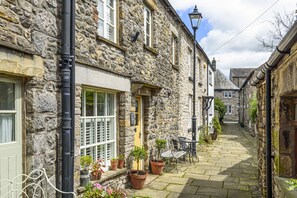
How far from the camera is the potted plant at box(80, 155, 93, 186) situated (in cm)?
497

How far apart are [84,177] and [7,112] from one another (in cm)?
201

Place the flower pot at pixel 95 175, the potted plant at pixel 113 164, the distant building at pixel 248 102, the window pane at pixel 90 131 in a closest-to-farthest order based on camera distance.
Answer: the flower pot at pixel 95 175, the window pane at pixel 90 131, the potted plant at pixel 113 164, the distant building at pixel 248 102

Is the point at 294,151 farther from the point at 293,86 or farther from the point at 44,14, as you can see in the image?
the point at 44,14

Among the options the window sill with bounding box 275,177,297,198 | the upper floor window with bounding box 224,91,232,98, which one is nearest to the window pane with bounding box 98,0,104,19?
the window sill with bounding box 275,177,297,198

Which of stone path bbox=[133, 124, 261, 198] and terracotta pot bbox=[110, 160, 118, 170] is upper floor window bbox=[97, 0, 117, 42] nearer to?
terracotta pot bbox=[110, 160, 118, 170]

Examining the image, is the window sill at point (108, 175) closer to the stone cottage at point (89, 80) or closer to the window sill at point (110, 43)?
the stone cottage at point (89, 80)

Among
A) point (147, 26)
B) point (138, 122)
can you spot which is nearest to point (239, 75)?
point (147, 26)

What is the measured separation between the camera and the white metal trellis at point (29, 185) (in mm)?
3539

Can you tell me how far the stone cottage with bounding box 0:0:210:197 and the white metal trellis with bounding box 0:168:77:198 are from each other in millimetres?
100

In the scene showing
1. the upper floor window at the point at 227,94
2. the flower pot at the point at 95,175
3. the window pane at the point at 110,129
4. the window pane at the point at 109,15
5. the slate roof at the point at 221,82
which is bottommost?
the flower pot at the point at 95,175

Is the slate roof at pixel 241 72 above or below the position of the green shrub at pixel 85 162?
above

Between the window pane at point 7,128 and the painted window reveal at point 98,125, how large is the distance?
174 centimetres

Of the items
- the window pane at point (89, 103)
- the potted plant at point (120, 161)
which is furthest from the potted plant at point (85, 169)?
the potted plant at point (120, 161)

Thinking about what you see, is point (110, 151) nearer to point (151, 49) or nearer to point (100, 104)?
point (100, 104)
